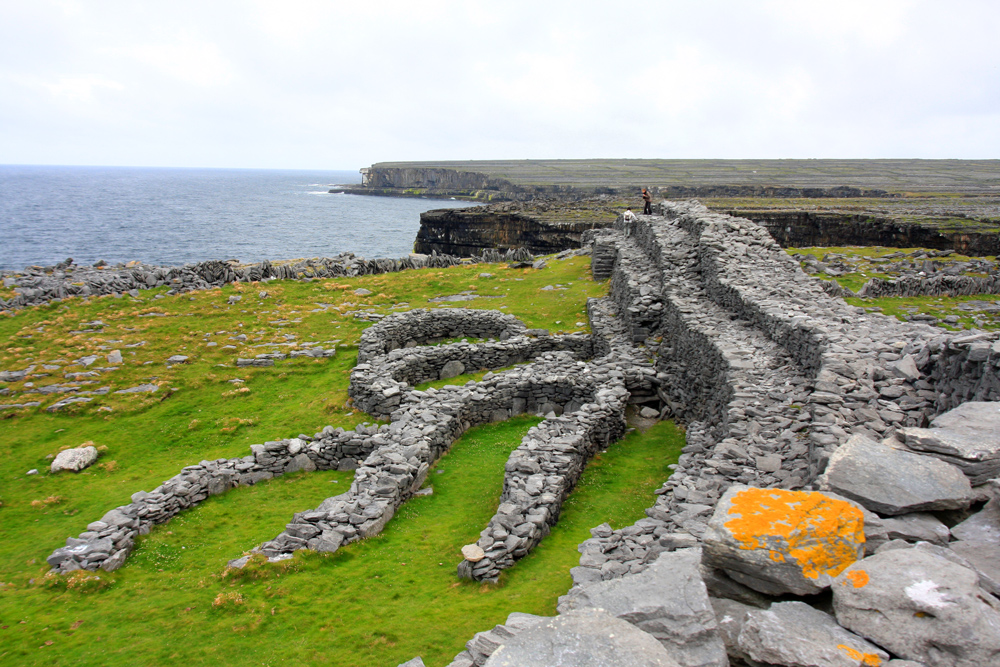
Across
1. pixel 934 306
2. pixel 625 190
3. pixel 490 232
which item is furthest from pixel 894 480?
pixel 625 190

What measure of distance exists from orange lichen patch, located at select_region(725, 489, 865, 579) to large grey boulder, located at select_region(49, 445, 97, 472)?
15169mm

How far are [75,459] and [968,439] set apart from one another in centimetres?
1752

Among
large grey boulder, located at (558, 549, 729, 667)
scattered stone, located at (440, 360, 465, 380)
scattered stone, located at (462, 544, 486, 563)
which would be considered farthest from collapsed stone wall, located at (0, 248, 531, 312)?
large grey boulder, located at (558, 549, 729, 667)

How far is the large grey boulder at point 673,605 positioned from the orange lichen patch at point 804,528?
64 cm

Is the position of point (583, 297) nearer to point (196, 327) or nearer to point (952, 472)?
point (196, 327)

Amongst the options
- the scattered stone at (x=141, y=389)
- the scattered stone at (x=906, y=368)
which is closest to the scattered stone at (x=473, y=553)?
the scattered stone at (x=906, y=368)

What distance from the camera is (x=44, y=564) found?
9.93m

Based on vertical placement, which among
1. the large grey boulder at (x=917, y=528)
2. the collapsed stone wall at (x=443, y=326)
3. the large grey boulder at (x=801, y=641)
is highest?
the large grey boulder at (x=917, y=528)

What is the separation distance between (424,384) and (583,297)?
1128 cm

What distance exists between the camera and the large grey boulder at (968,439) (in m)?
5.67

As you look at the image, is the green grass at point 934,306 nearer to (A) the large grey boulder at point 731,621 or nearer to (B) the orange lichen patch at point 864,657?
(A) the large grey boulder at point 731,621

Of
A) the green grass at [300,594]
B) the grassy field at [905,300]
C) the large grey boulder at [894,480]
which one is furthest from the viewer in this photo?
the grassy field at [905,300]

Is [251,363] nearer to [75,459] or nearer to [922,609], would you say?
[75,459]

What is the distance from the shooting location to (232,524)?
37.0ft
